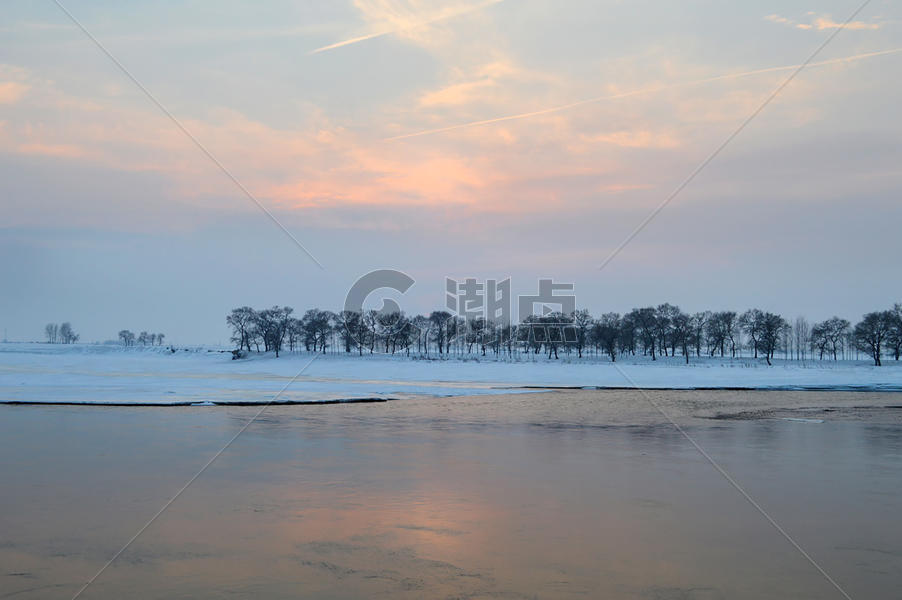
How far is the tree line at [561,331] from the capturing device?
13212 cm

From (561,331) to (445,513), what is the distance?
453 feet

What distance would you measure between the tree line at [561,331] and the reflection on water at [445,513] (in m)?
107

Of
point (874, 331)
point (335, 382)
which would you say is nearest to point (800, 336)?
point (874, 331)

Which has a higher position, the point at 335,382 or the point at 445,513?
the point at 445,513

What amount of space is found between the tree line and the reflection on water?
106658mm

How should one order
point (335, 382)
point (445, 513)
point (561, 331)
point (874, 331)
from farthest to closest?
point (561, 331) → point (874, 331) → point (335, 382) → point (445, 513)

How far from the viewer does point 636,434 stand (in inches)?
843

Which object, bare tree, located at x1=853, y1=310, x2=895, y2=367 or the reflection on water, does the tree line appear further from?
the reflection on water

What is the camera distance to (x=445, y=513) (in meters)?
11.2

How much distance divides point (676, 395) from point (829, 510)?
30.2 metres

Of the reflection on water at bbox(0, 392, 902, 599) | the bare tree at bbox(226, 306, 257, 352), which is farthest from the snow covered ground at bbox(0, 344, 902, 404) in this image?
the bare tree at bbox(226, 306, 257, 352)

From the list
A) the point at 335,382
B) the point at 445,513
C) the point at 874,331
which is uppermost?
the point at 874,331

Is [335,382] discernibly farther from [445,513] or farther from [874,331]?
[874,331]

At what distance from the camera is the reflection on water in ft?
26.4
